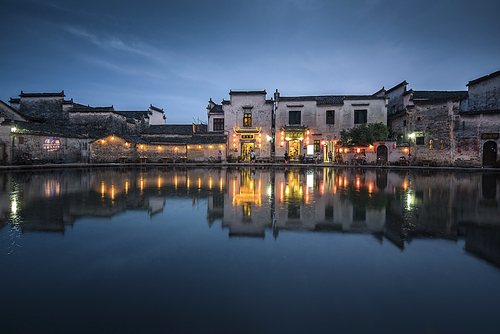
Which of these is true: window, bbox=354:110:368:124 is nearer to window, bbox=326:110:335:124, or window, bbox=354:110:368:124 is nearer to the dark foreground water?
window, bbox=326:110:335:124

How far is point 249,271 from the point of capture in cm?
318

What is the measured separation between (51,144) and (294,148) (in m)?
27.3

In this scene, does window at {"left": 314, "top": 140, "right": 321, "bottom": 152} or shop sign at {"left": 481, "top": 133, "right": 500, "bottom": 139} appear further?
window at {"left": 314, "top": 140, "right": 321, "bottom": 152}

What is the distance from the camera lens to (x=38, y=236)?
14.8 feet

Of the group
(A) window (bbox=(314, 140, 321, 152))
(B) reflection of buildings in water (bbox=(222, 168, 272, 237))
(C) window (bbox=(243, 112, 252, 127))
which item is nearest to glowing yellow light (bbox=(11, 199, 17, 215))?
(B) reflection of buildings in water (bbox=(222, 168, 272, 237))

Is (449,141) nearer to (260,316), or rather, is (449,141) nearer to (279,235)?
(279,235)

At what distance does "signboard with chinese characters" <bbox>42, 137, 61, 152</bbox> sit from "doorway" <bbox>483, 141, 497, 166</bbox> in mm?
44540

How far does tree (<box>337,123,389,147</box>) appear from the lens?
1054 inches

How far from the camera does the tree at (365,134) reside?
2677 cm

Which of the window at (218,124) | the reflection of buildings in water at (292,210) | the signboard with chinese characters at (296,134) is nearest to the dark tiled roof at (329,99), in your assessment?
the signboard with chinese characters at (296,134)

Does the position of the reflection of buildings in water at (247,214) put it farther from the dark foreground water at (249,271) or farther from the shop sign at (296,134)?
the shop sign at (296,134)

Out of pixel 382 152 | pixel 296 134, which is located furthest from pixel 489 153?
pixel 296 134

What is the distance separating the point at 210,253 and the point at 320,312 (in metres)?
1.90

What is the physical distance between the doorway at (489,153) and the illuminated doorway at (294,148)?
726 inches
